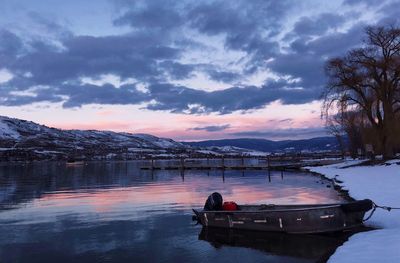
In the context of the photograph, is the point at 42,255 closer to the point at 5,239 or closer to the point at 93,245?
the point at 93,245

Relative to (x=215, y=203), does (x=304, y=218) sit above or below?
below

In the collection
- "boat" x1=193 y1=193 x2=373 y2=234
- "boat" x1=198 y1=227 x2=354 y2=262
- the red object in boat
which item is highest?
the red object in boat

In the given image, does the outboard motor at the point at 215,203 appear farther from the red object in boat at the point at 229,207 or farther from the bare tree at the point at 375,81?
the bare tree at the point at 375,81

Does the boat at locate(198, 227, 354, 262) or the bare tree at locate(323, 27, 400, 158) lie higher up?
the bare tree at locate(323, 27, 400, 158)

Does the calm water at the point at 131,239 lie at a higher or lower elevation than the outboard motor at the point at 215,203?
lower

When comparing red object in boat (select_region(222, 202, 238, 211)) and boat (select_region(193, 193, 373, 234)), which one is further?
red object in boat (select_region(222, 202, 238, 211))

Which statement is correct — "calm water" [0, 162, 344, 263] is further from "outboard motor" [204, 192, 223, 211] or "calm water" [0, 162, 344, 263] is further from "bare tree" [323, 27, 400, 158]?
A: "bare tree" [323, 27, 400, 158]

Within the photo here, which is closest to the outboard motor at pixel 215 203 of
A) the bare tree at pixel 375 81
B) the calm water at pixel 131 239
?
the calm water at pixel 131 239

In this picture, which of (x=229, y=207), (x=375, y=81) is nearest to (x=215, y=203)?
(x=229, y=207)

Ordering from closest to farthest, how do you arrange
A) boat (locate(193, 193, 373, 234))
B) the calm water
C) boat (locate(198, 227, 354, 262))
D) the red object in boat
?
the calm water
boat (locate(198, 227, 354, 262))
boat (locate(193, 193, 373, 234))
the red object in boat

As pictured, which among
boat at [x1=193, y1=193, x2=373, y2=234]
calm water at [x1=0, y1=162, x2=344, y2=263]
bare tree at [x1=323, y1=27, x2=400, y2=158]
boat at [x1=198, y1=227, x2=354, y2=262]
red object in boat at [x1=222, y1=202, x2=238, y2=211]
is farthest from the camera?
bare tree at [x1=323, y1=27, x2=400, y2=158]

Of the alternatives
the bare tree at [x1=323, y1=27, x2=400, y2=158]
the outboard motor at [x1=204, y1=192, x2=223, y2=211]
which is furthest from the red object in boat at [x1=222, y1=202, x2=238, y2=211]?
the bare tree at [x1=323, y1=27, x2=400, y2=158]

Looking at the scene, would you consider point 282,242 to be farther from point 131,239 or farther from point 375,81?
point 375,81

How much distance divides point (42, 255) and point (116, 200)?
64.6 feet
